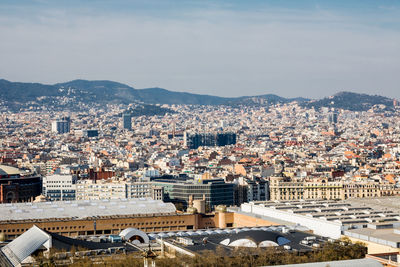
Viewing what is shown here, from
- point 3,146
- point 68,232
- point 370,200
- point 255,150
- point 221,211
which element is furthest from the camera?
Result: point 3,146

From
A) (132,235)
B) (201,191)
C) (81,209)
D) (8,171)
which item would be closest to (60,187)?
(8,171)

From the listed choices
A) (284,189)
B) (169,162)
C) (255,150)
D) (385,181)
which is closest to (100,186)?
(284,189)

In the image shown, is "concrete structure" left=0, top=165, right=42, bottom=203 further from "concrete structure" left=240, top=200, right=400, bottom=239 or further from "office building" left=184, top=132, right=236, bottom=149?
"office building" left=184, top=132, right=236, bottom=149

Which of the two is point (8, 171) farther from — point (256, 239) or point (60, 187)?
point (256, 239)

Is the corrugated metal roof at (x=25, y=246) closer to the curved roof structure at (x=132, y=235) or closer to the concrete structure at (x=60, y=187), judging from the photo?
the curved roof structure at (x=132, y=235)

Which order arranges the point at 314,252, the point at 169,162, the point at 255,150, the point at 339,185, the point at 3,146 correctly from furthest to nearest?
1. the point at 3,146
2. the point at 255,150
3. the point at 169,162
4. the point at 339,185
5. the point at 314,252

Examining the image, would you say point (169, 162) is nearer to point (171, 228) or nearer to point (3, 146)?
point (3, 146)

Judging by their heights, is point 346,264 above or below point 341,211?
below

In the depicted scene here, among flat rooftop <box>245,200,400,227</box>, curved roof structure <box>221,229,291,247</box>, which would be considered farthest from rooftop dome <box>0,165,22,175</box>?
curved roof structure <box>221,229,291,247</box>
